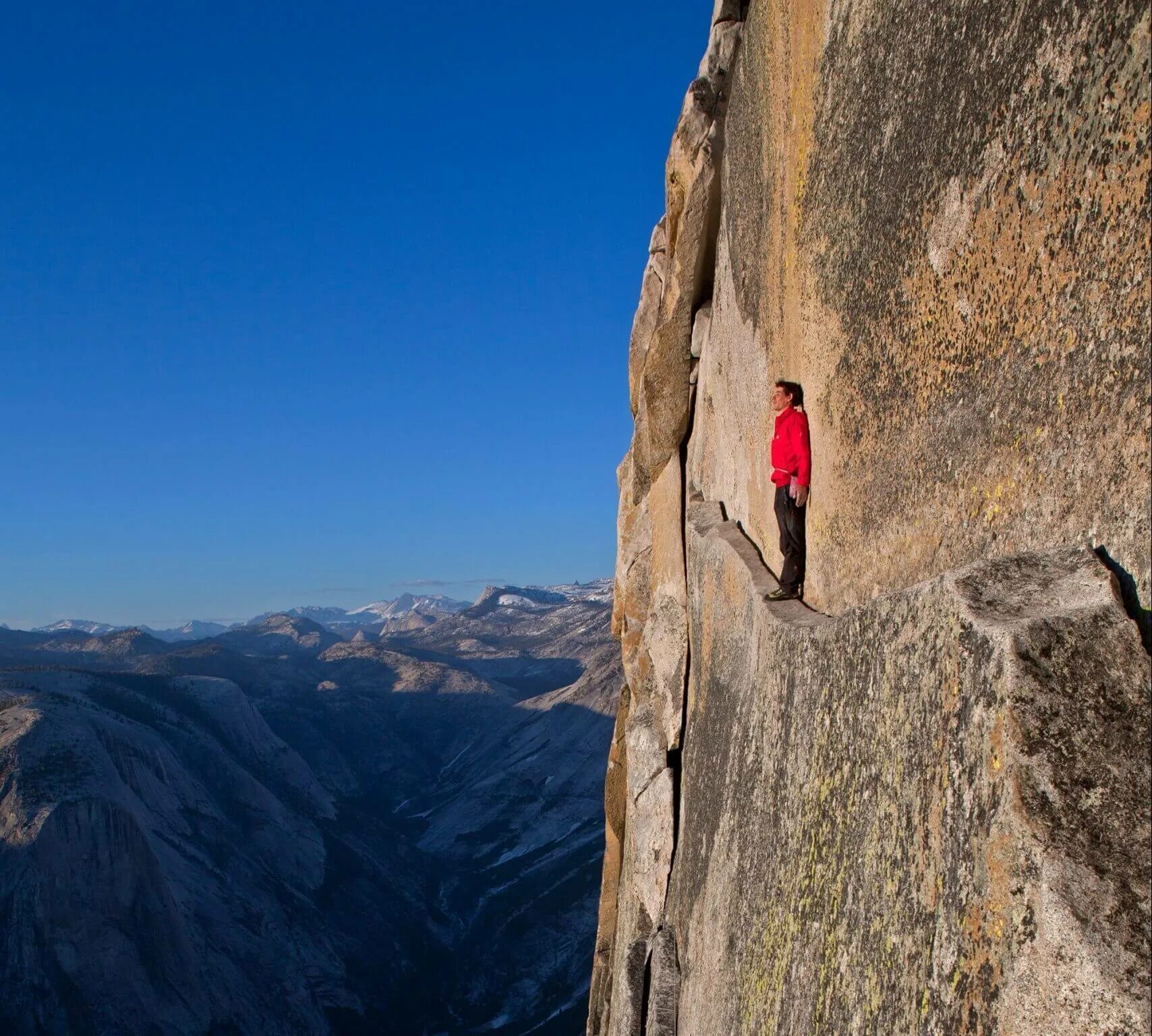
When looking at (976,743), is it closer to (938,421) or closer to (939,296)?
(938,421)

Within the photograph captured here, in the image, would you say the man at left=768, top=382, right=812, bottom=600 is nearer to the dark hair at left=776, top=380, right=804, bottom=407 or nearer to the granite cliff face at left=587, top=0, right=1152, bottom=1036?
the dark hair at left=776, top=380, right=804, bottom=407

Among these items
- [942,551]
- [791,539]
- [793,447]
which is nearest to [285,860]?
[791,539]

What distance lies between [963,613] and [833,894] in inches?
60.9

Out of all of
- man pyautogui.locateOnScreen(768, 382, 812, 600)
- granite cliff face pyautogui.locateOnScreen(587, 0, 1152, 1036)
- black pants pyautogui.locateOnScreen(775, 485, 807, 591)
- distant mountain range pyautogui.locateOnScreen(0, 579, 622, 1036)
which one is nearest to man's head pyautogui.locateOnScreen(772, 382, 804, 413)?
man pyautogui.locateOnScreen(768, 382, 812, 600)

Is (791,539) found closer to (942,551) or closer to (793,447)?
(793,447)

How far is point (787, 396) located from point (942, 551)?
2187 mm

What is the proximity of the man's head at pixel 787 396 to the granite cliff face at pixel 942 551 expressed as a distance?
0.14 m

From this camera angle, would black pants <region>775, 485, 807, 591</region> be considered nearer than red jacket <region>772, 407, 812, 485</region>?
→ No

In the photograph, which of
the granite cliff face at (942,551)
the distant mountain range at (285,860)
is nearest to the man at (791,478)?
the granite cliff face at (942,551)

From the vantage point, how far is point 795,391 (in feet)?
20.3

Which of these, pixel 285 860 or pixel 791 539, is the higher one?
pixel 791 539

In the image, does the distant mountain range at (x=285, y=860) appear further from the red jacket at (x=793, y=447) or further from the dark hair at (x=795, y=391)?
the dark hair at (x=795, y=391)

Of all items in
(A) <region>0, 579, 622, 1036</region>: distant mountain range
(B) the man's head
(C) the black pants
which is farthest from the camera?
(A) <region>0, 579, 622, 1036</region>: distant mountain range

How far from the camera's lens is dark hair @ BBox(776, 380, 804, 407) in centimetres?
613
